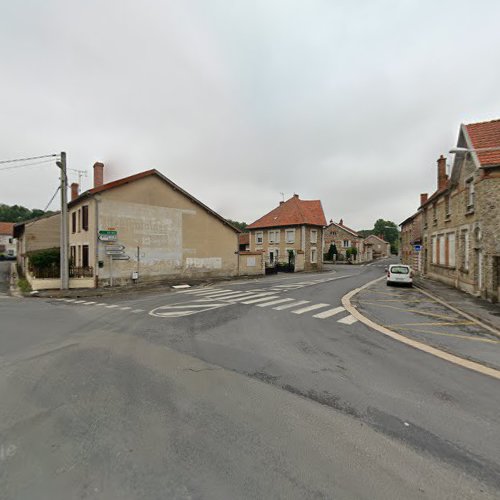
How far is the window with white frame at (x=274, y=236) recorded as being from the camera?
1594 inches

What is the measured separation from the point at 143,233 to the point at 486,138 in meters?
20.6

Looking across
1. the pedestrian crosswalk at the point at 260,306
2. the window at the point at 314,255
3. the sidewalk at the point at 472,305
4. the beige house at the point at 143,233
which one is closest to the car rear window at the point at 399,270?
the sidewalk at the point at 472,305

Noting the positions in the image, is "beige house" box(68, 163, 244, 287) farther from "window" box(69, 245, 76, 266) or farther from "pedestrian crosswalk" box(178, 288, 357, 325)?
"pedestrian crosswalk" box(178, 288, 357, 325)

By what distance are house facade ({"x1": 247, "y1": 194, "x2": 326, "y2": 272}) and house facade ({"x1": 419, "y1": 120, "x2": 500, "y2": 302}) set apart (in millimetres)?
17709

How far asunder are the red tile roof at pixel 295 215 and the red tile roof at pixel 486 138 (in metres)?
23.7

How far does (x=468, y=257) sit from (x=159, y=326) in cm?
1632

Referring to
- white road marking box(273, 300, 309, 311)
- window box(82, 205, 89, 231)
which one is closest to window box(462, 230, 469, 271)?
white road marking box(273, 300, 309, 311)

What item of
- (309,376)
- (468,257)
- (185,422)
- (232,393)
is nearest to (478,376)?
(309,376)

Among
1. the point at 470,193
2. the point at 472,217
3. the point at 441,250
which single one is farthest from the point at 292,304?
the point at 441,250

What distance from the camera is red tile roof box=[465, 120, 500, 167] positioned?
512 inches

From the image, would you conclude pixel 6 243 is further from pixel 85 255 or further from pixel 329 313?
pixel 329 313

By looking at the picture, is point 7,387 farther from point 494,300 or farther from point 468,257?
point 468,257

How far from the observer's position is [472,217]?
1493cm

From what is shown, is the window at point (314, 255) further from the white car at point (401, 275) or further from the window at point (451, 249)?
the window at point (451, 249)
